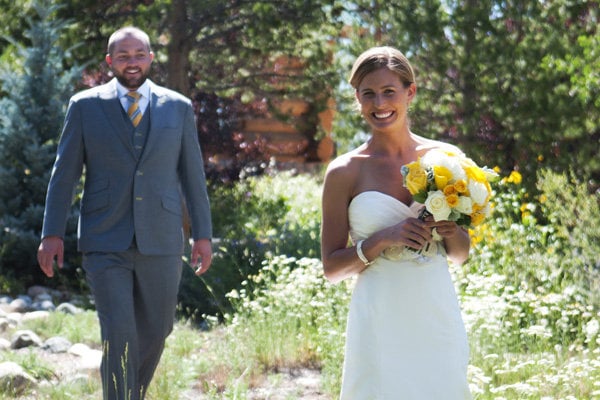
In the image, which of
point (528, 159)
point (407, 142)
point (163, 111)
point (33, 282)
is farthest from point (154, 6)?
point (407, 142)

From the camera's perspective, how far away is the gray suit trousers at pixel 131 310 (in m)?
4.82

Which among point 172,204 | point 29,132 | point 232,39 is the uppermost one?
point 232,39

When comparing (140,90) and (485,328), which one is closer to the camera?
(140,90)

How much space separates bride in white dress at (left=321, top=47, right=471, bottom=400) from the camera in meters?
3.65

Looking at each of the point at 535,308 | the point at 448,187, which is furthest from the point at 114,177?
the point at 535,308

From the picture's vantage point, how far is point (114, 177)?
499cm

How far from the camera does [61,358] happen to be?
23.1 ft

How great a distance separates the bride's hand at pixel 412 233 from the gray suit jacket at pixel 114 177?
1.74 m

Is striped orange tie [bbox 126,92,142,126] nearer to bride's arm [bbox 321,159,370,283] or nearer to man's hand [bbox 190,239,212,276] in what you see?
man's hand [bbox 190,239,212,276]

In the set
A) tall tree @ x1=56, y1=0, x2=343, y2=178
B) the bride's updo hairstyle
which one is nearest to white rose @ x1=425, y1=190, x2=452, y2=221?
the bride's updo hairstyle

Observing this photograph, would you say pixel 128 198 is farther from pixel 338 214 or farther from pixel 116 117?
pixel 338 214

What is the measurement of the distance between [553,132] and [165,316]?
5.71m

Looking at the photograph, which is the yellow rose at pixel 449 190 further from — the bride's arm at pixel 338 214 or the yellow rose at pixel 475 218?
the bride's arm at pixel 338 214

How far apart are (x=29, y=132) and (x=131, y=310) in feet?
19.5
